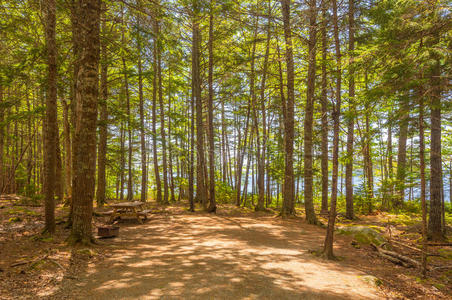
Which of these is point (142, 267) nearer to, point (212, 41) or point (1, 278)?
point (1, 278)

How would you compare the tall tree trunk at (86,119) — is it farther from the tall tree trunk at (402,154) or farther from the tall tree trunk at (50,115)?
the tall tree trunk at (402,154)

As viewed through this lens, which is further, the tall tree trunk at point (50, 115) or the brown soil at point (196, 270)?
the tall tree trunk at point (50, 115)

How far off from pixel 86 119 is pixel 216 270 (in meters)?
5.14

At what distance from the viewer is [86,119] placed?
6672 millimetres

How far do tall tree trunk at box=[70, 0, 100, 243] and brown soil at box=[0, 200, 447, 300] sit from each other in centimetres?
87

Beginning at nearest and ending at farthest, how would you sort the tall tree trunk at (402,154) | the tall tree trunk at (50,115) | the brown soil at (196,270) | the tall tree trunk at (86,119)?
the brown soil at (196,270) < the tall tree trunk at (402,154) < the tall tree trunk at (86,119) < the tall tree trunk at (50,115)

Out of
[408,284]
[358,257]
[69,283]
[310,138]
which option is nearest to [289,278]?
[408,284]

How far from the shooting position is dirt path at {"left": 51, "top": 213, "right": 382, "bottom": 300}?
4164 mm

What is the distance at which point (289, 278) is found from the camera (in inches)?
192

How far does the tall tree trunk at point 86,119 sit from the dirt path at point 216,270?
3.86 feet

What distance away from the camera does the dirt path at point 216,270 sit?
4164mm

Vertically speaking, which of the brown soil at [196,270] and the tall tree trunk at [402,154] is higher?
the tall tree trunk at [402,154]

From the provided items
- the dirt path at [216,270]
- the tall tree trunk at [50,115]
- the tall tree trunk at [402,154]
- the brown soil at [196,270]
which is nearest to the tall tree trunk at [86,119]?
the brown soil at [196,270]

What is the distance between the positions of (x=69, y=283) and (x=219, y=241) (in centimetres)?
429
